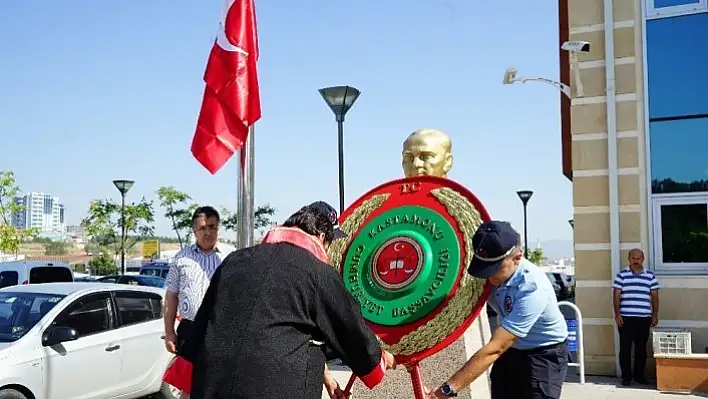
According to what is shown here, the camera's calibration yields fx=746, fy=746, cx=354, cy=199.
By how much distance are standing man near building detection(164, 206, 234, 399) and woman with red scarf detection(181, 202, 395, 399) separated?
2.14m

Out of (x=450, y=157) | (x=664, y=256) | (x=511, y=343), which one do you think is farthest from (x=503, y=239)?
(x=664, y=256)

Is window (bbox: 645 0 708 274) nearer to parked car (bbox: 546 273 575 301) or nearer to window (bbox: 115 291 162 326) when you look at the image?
window (bbox: 115 291 162 326)

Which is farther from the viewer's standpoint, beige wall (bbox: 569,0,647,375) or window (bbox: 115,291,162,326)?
beige wall (bbox: 569,0,647,375)

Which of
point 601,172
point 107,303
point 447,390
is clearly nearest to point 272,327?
point 447,390

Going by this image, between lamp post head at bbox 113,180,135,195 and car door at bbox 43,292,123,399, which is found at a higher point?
lamp post head at bbox 113,180,135,195

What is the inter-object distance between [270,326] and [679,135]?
25.5ft

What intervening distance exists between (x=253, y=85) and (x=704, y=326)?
20.5 ft

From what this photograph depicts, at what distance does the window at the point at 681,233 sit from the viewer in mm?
8969

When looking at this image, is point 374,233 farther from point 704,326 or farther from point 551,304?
point 704,326

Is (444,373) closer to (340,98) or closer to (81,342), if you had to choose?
(81,342)

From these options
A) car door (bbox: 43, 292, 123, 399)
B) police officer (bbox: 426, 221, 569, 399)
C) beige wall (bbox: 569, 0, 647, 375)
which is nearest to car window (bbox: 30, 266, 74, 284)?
car door (bbox: 43, 292, 123, 399)

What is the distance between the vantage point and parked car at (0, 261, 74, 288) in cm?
1600

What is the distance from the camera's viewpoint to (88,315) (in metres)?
7.56

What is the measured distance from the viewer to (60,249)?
295 feet
